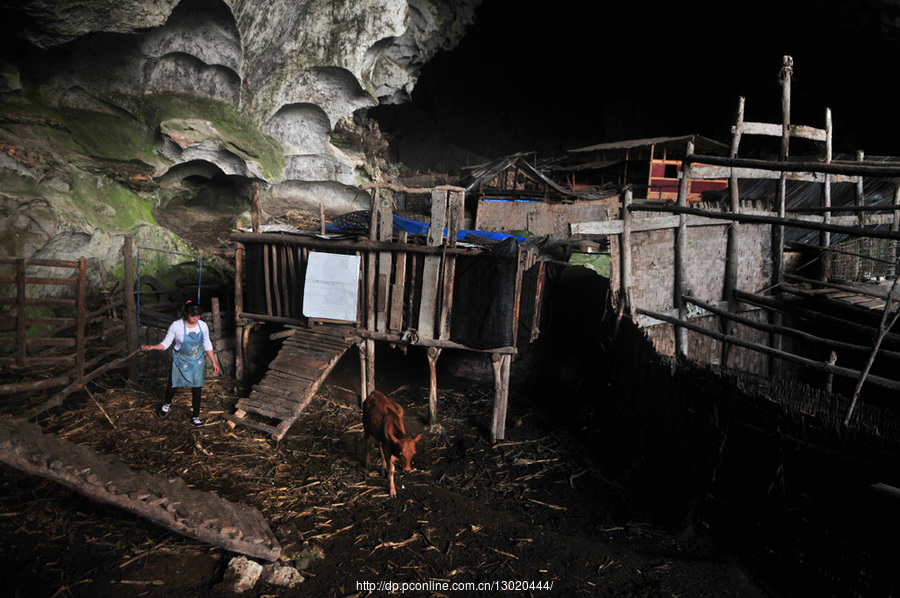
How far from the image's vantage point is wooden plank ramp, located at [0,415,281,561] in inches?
171

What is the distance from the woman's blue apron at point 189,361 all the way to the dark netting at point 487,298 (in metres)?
3.85

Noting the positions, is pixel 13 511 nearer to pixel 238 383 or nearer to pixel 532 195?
pixel 238 383

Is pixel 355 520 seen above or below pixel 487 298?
below

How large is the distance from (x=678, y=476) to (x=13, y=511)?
717 centimetres

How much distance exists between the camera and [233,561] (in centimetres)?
430

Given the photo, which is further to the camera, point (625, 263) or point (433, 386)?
point (433, 386)

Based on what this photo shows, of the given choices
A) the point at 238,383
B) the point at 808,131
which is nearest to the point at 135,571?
the point at 238,383

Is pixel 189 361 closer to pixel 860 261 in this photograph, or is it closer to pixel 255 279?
pixel 255 279

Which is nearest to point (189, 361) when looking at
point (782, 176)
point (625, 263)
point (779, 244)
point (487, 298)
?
point (487, 298)

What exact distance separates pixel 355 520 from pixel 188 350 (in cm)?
351

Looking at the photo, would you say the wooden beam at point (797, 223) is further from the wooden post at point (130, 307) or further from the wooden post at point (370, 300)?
the wooden post at point (130, 307)

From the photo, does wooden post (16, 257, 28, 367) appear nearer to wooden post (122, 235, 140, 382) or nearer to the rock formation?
wooden post (122, 235, 140, 382)

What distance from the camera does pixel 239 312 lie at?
884 centimetres

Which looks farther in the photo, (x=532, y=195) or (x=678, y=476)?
(x=532, y=195)
